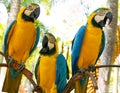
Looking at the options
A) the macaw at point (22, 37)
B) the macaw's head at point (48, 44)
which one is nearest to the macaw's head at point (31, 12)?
the macaw at point (22, 37)

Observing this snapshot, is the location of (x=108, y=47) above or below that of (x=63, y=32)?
above

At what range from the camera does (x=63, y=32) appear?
11812 millimetres

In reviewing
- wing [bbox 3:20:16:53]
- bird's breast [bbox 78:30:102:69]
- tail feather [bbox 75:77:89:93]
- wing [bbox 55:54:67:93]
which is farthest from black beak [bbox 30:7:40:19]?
tail feather [bbox 75:77:89:93]

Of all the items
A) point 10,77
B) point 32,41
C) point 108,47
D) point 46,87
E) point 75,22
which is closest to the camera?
point 10,77

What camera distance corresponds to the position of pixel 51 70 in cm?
224

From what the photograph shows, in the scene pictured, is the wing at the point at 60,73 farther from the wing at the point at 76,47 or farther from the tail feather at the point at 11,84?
the tail feather at the point at 11,84

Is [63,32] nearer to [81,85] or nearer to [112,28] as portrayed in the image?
[112,28]

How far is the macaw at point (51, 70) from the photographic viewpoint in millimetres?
2155

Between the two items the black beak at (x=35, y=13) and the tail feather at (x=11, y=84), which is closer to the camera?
the tail feather at (x=11, y=84)

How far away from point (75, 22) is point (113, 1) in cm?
725

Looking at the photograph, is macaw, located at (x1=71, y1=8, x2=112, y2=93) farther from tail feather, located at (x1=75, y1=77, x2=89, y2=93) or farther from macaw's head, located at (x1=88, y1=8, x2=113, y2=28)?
tail feather, located at (x1=75, y1=77, x2=89, y2=93)

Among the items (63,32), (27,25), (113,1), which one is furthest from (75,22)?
(27,25)

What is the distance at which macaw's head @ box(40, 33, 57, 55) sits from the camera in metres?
2.00

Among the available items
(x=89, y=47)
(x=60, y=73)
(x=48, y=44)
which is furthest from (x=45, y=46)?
(x=89, y=47)
